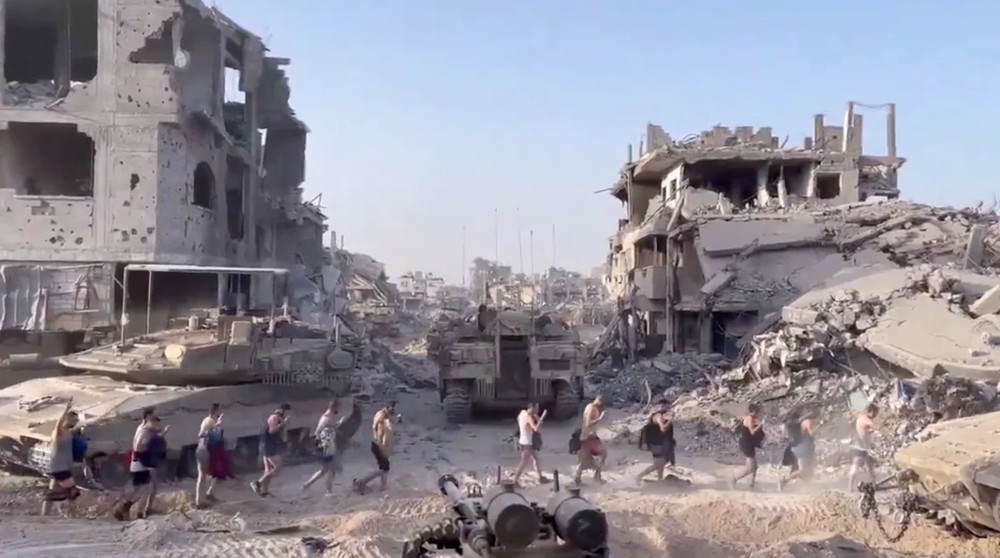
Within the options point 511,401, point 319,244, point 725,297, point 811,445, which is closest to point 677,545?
point 811,445

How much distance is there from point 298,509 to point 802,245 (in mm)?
14746

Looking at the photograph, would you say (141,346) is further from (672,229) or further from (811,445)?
(672,229)

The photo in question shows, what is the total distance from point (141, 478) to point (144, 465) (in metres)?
0.15

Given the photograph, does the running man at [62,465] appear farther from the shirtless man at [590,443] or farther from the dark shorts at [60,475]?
the shirtless man at [590,443]

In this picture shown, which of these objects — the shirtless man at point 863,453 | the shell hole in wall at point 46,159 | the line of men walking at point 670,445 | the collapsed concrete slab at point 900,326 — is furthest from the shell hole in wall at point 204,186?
the shirtless man at point 863,453

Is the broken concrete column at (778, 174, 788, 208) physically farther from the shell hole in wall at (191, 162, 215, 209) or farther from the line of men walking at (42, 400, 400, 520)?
the line of men walking at (42, 400, 400, 520)

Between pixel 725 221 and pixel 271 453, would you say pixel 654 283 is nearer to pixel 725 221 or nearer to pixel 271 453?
pixel 725 221

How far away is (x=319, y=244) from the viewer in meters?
30.4

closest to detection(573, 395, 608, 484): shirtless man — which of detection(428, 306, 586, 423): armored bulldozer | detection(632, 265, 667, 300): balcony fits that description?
detection(428, 306, 586, 423): armored bulldozer

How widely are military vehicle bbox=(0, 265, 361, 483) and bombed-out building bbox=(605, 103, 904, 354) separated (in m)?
10.9

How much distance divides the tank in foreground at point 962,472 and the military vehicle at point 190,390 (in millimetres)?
7633

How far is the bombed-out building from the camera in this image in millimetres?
20016

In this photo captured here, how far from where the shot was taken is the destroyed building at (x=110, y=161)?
58.4ft

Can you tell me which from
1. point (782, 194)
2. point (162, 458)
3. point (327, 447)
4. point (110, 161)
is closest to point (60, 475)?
point (162, 458)
